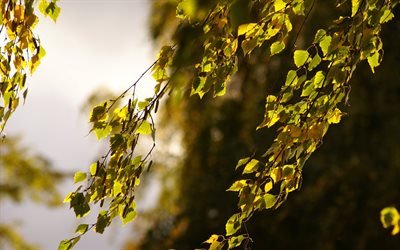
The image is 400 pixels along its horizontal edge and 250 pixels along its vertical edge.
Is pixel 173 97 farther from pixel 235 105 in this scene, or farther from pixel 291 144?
pixel 235 105

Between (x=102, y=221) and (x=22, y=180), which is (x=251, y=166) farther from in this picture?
(x=22, y=180)

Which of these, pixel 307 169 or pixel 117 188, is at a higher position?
pixel 307 169

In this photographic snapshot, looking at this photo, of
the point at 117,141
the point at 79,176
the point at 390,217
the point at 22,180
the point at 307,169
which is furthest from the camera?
the point at 22,180

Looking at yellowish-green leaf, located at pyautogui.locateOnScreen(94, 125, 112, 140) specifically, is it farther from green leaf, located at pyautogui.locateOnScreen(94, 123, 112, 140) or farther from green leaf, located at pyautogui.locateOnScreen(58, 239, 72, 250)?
green leaf, located at pyautogui.locateOnScreen(58, 239, 72, 250)

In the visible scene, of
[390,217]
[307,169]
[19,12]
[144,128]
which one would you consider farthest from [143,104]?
[307,169]

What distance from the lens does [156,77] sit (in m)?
2.06

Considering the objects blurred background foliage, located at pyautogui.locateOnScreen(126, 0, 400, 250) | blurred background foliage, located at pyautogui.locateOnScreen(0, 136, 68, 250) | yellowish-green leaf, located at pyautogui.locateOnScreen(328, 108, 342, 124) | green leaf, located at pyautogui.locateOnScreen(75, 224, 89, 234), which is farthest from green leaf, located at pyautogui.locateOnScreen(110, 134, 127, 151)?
blurred background foliage, located at pyautogui.locateOnScreen(0, 136, 68, 250)

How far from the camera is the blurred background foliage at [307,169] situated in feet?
20.5

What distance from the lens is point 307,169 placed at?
21.8 feet

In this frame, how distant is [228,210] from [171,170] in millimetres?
1931

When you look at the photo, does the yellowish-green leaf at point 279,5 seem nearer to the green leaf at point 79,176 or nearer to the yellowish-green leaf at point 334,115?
the yellowish-green leaf at point 334,115

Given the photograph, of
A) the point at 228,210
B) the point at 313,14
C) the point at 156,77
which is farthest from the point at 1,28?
the point at 313,14

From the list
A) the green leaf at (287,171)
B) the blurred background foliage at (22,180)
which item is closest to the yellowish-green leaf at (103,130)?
the green leaf at (287,171)

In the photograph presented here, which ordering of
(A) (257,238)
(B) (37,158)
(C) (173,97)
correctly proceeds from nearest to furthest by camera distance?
(C) (173,97) → (A) (257,238) → (B) (37,158)
